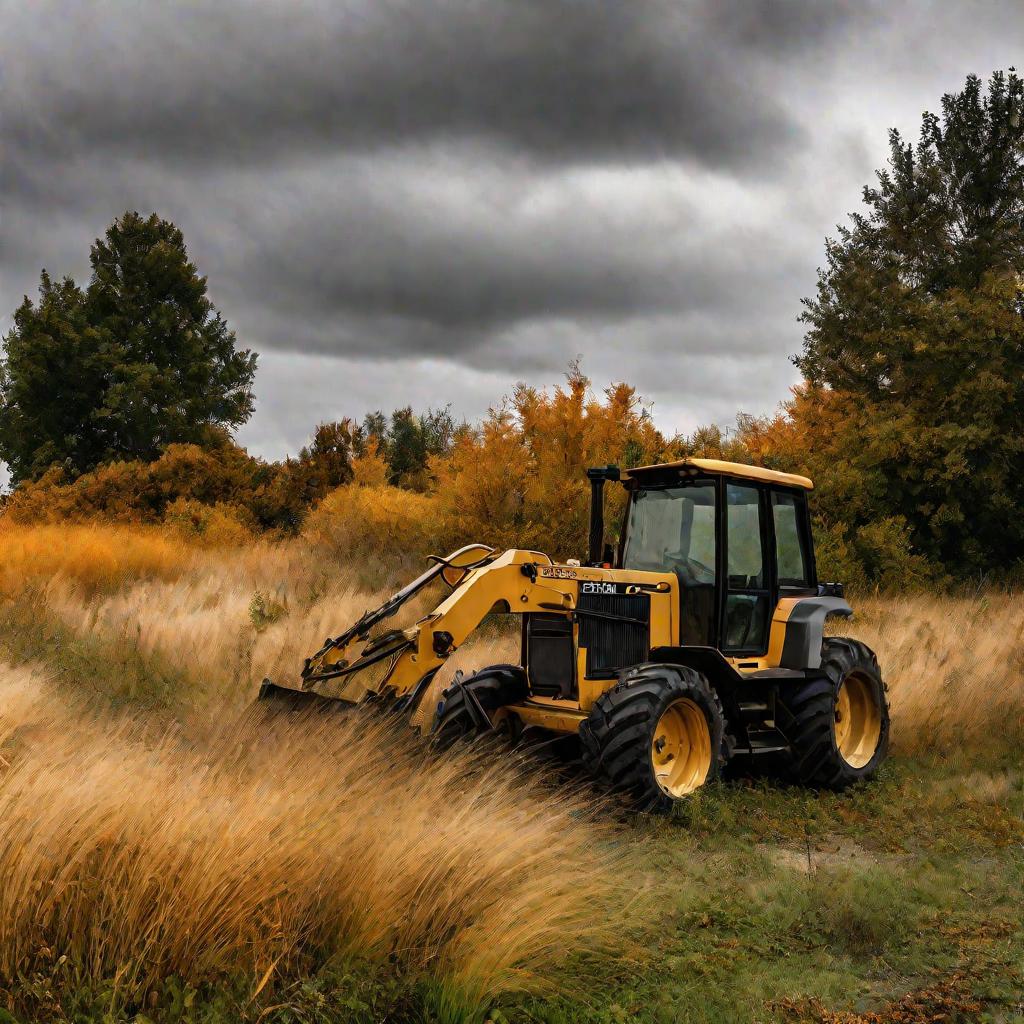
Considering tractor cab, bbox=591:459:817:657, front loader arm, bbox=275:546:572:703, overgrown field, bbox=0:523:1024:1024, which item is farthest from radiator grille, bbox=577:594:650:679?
overgrown field, bbox=0:523:1024:1024

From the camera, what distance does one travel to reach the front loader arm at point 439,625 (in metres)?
6.65

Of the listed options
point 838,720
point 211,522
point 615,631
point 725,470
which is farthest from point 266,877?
point 211,522

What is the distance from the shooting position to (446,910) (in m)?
4.15

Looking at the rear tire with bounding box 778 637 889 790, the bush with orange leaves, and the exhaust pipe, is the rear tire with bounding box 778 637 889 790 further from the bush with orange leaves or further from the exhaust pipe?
the bush with orange leaves

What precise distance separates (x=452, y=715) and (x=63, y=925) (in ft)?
12.7

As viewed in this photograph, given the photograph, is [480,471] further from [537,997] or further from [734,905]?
[537,997]

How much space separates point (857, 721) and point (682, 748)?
92.2 inches

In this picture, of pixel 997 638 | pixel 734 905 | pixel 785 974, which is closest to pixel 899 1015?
pixel 785 974

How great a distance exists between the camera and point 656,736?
673 centimetres

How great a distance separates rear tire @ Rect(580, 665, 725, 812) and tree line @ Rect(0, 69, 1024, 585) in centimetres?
876

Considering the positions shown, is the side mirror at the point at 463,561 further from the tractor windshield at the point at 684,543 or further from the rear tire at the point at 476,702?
the tractor windshield at the point at 684,543

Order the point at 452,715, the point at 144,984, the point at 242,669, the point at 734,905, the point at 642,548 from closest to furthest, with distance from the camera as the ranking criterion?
the point at 144,984, the point at 734,905, the point at 452,715, the point at 642,548, the point at 242,669

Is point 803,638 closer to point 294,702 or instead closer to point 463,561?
point 463,561

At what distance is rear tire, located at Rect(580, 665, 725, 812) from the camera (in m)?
6.34
